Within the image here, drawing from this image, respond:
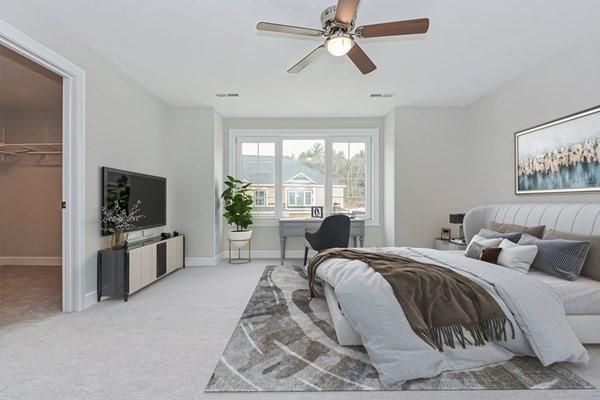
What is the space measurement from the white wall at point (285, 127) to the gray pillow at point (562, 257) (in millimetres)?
3220

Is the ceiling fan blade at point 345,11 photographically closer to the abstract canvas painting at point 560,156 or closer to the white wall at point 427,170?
the abstract canvas painting at point 560,156

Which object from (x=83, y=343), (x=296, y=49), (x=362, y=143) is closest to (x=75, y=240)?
(x=83, y=343)

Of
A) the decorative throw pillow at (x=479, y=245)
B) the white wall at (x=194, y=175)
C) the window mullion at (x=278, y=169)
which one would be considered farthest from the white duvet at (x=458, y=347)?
the window mullion at (x=278, y=169)

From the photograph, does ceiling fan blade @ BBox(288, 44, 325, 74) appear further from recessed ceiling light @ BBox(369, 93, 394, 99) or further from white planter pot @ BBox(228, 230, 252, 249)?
white planter pot @ BBox(228, 230, 252, 249)

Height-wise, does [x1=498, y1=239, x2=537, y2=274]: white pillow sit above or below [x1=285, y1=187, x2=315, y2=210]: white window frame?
below

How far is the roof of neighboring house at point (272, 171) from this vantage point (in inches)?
234

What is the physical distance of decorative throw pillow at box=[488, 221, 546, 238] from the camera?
10.0ft

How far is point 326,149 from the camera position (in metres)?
5.93

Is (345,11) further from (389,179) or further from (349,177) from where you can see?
(349,177)

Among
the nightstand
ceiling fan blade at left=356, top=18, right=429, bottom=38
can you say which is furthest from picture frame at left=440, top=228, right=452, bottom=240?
ceiling fan blade at left=356, top=18, right=429, bottom=38

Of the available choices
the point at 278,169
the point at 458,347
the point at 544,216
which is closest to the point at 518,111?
the point at 544,216

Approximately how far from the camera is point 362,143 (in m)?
5.96

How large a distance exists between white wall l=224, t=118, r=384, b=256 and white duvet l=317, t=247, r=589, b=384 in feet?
11.8

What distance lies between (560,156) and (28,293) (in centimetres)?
602
